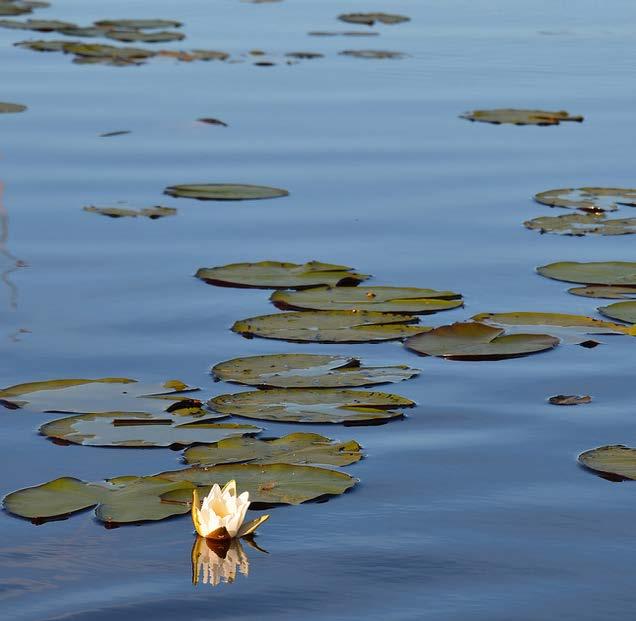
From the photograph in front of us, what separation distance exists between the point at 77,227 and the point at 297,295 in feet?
5.35

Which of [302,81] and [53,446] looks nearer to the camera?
[53,446]

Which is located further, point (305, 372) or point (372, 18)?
point (372, 18)

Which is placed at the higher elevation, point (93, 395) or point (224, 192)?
point (224, 192)

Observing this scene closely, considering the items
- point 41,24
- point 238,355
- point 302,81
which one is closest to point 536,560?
point 238,355

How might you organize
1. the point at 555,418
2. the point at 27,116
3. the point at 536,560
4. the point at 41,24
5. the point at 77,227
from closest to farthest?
1. the point at 536,560
2. the point at 555,418
3. the point at 77,227
4. the point at 27,116
5. the point at 41,24

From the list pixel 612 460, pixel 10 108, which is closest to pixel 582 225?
pixel 612 460

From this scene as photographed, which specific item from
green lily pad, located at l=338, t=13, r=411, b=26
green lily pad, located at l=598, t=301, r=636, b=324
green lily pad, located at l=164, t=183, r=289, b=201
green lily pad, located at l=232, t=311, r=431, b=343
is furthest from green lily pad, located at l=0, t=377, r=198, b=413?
green lily pad, located at l=338, t=13, r=411, b=26

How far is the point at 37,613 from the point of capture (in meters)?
2.95

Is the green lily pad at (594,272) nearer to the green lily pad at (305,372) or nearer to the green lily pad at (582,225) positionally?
the green lily pad at (582,225)

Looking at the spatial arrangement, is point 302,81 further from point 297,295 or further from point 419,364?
point 419,364

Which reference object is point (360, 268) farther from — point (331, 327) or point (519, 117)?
point (519, 117)

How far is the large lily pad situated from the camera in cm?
515

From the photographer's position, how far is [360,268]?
5.81m

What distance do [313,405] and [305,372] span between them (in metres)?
0.29
